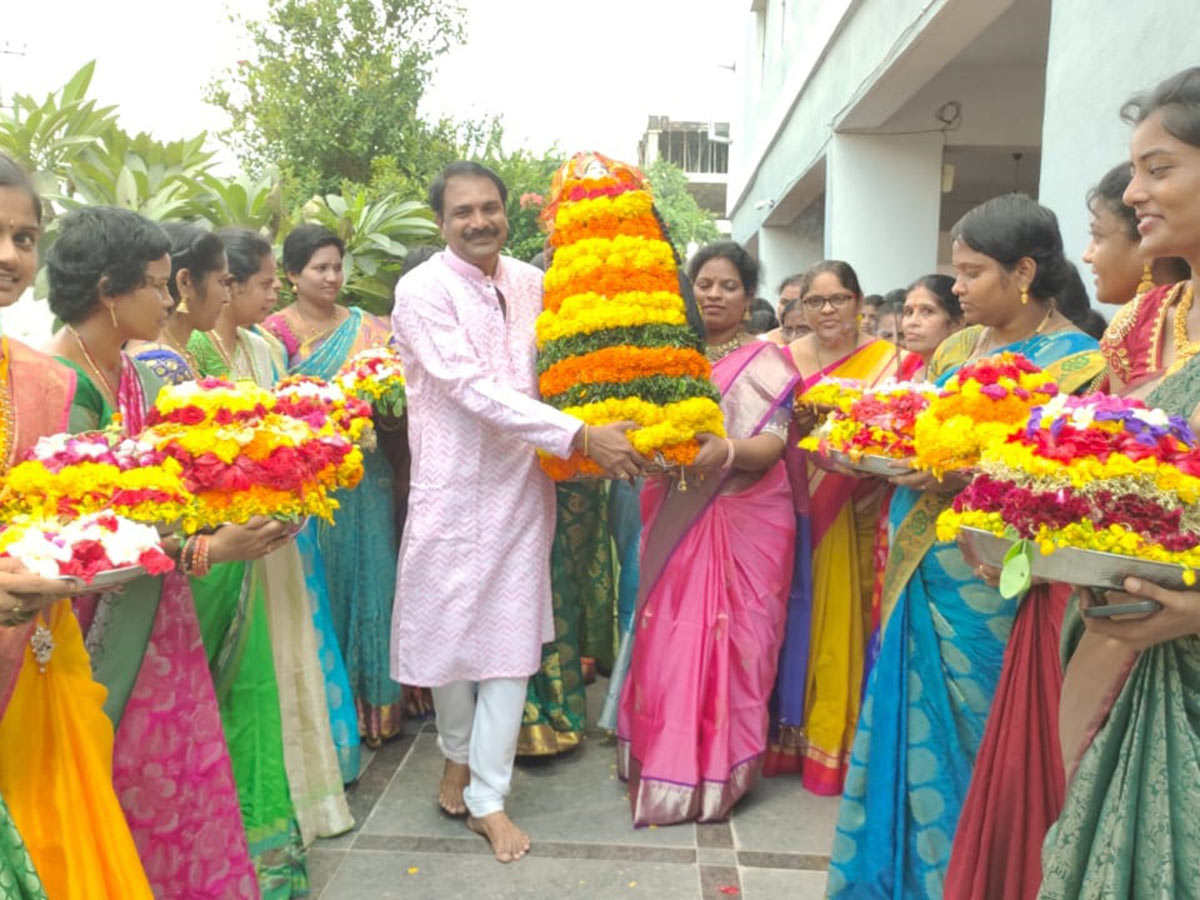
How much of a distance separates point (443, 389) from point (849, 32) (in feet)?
24.0

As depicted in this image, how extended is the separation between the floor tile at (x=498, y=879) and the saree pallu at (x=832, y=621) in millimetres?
963

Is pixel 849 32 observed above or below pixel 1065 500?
above

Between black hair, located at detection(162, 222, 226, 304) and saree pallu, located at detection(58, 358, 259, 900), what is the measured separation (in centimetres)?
72

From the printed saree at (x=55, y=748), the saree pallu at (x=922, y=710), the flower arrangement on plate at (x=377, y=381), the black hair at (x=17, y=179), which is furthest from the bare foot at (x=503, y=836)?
the black hair at (x=17, y=179)

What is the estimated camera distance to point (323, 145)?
45.4ft

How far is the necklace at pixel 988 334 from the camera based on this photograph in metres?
3.06

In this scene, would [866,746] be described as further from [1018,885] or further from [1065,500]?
[1065,500]

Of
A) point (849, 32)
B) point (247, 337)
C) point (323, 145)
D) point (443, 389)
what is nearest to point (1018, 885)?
point (443, 389)

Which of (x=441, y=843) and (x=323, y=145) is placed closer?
(x=441, y=843)

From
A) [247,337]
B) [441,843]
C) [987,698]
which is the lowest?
[441,843]

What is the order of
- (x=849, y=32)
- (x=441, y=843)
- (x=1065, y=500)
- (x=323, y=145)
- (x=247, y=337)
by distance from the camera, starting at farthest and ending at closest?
1. (x=323, y=145)
2. (x=849, y=32)
3. (x=247, y=337)
4. (x=441, y=843)
5. (x=1065, y=500)

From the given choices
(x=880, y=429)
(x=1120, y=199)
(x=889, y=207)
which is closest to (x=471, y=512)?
(x=880, y=429)

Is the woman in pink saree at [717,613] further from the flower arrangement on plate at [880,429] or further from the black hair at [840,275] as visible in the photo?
the black hair at [840,275]

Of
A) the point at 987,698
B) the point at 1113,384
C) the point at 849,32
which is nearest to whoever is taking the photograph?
the point at 1113,384
